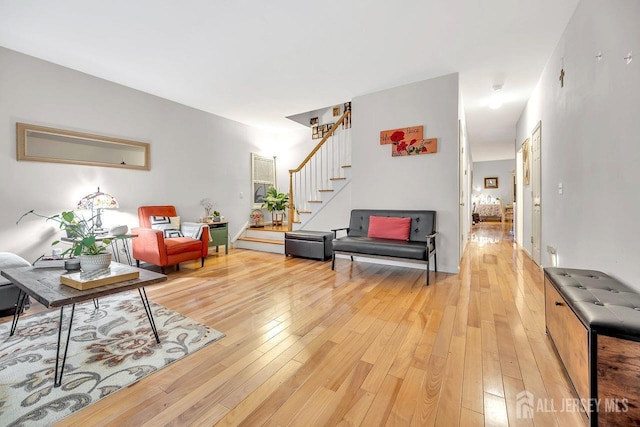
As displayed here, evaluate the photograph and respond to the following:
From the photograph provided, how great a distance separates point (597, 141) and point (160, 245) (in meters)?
4.74

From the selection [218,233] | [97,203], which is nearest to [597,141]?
[218,233]

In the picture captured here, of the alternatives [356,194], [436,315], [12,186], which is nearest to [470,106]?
[356,194]

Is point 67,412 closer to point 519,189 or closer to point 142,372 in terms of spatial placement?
point 142,372

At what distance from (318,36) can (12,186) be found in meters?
3.99

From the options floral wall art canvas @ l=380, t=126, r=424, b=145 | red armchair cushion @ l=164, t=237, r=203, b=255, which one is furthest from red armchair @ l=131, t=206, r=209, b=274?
floral wall art canvas @ l=380, t=126, r=424, b=145

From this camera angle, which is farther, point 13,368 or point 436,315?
point 436,315

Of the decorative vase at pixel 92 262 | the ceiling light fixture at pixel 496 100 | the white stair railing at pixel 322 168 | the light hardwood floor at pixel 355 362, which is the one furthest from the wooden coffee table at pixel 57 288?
the ceiling light fixture at pixel 496 100

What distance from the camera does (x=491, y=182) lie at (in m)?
13.0

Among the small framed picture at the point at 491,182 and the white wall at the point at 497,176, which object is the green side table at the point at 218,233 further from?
the small framed picture at the point at 491,182

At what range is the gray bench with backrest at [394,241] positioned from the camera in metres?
3.41

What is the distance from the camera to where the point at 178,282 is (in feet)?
A: 11.6

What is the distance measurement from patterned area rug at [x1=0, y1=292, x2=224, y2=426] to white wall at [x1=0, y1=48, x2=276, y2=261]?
5.67ft

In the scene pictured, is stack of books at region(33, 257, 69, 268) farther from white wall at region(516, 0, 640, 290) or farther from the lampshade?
white wall at region(516, 0, 640, 290)

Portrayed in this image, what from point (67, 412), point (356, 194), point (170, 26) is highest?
point (170, 26)
